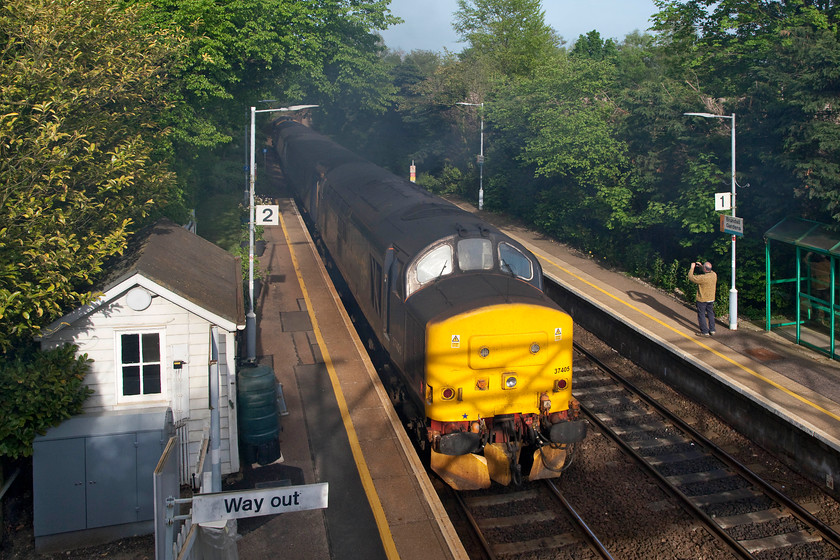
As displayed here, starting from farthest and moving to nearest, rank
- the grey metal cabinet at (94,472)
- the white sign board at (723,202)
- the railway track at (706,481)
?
the white sign board at (723,202)
the railway track at (706,481)
the grey metal cabinet at (94,472)

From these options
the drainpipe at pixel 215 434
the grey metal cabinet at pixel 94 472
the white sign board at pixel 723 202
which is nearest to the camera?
the drainpipe at pixel 215 434

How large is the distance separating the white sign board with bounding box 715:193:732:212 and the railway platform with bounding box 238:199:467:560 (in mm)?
9989

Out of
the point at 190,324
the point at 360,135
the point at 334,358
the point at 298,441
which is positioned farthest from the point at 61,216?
the point at 360,135

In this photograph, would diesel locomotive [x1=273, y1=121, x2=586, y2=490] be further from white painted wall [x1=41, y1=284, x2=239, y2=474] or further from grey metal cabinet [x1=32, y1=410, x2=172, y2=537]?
grey metal cabinet [x1=32, y1=410, x2=172, y2=537]

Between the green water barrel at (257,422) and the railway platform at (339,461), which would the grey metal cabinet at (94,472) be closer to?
the green water barrel at (257,422)

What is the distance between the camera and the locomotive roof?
11.7 m

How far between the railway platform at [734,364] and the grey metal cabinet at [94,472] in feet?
35.3

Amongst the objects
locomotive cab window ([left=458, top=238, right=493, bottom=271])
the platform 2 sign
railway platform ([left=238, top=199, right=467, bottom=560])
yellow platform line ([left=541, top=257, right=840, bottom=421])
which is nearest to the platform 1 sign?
yellow platform line ([left=541, top=257, right=840, bottom=421])

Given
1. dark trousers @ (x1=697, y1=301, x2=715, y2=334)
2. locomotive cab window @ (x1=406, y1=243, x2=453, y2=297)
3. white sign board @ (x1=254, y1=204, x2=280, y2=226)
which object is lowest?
dark trousers @ (x1=697, y1=301, x2=715, y2=334)

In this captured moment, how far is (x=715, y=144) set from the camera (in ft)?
67.9

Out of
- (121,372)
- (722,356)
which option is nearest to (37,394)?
(121,372)

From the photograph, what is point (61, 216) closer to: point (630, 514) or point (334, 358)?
point (334, 358)

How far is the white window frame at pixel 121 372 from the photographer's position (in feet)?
33.8

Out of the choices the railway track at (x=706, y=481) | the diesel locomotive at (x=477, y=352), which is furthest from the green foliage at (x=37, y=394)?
the railway track at (x=706, y=481)
